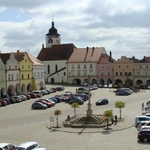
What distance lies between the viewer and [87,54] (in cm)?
8206

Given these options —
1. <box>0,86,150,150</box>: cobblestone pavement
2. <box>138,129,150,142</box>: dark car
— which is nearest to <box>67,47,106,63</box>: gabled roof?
<box>0,86,150,150</box>: cobblestone pavement

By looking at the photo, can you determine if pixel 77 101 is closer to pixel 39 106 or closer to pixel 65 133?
pixel 39 106

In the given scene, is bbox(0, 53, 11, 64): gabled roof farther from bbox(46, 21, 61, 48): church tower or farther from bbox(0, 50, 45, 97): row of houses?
bbox(46, 21, 61, 48): church tower

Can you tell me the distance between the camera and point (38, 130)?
29.8 m

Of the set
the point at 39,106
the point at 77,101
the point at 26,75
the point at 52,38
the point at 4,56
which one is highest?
the point at 52,38

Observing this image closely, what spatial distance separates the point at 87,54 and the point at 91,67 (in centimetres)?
338

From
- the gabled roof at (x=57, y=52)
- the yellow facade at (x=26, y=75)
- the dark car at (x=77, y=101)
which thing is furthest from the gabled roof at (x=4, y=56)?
the gabled roof at (x=57, y=52)

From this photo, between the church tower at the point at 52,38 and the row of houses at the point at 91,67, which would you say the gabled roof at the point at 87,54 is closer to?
the row of houses at the point at 91,67

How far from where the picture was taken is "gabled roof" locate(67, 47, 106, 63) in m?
80.6

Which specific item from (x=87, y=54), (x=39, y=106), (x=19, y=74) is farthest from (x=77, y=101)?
(x=87, y=54)

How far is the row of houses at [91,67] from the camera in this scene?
253ft

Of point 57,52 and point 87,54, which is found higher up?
point 57,52

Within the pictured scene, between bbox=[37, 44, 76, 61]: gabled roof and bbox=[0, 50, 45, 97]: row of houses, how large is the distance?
16.8 m

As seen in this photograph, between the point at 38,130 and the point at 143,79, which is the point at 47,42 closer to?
the point at 143,79
